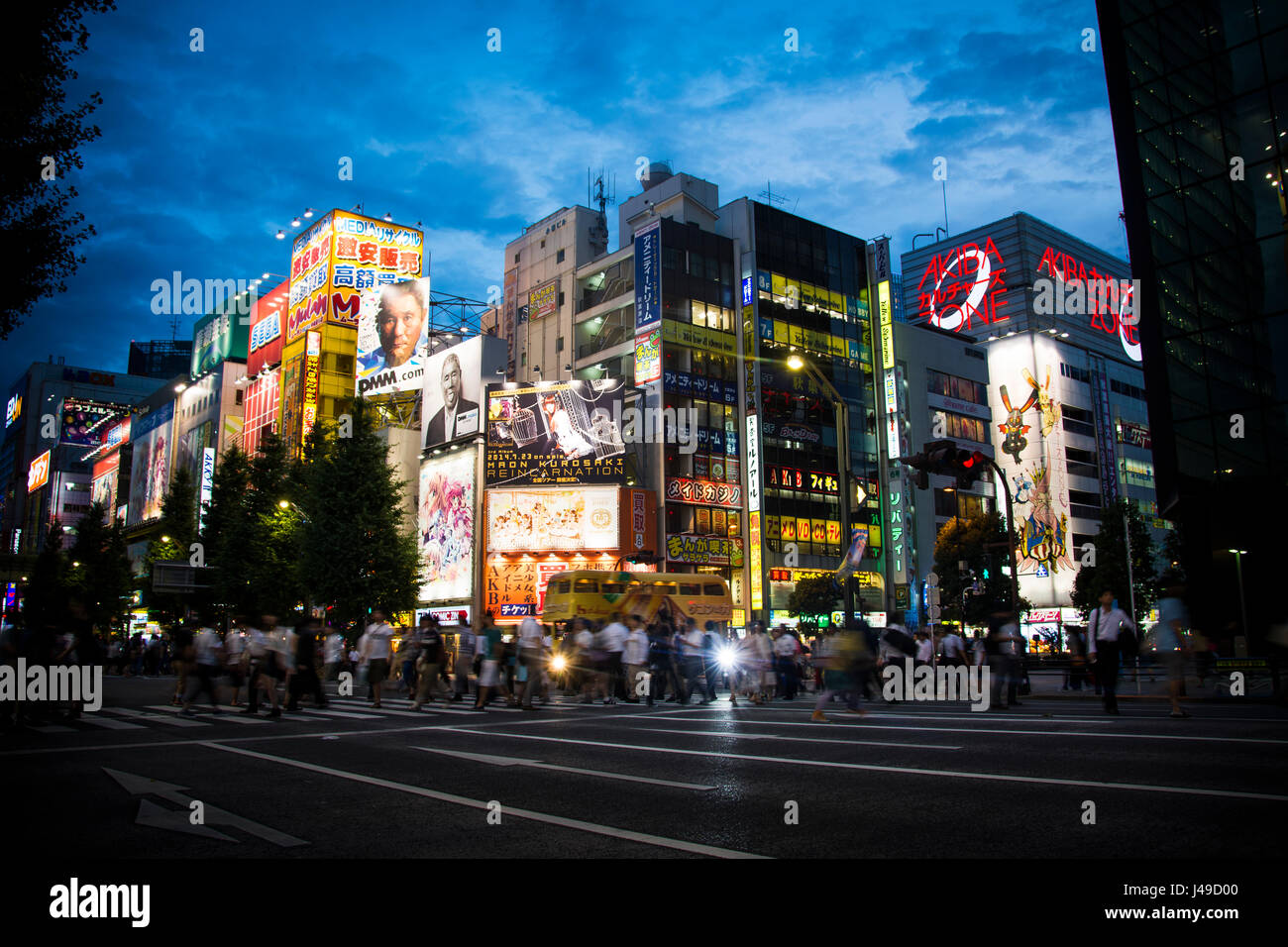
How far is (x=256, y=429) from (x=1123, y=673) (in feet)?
231

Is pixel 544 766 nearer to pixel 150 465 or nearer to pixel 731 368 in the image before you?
pixel 731 368

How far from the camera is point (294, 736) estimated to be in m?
11.8

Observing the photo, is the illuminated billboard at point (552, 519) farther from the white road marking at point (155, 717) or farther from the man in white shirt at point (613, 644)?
the white road marking at point (155, 717)

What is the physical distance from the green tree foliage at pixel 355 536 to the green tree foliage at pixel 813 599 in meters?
25.3

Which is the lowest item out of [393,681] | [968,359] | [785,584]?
[393,681]

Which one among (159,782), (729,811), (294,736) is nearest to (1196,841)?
(729,811)

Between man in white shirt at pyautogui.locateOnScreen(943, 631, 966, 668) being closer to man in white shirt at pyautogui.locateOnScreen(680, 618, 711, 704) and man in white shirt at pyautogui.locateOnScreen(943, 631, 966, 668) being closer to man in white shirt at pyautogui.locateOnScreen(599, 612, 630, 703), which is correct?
man in white shirt at pyautogui.locateOnScreen(680, 618, 711, 704)

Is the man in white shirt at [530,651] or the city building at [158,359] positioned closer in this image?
the man in white shirt at [530,651]

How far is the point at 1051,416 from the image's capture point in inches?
3155

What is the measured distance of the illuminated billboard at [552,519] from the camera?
51906mm

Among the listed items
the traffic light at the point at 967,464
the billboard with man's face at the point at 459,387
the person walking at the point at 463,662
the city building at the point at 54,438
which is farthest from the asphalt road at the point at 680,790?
the city building at the point at 54,438

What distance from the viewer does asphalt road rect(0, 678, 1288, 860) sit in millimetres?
4801

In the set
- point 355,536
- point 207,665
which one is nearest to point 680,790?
point 207,665

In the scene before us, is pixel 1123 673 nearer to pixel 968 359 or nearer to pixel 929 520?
pixel 929 520
